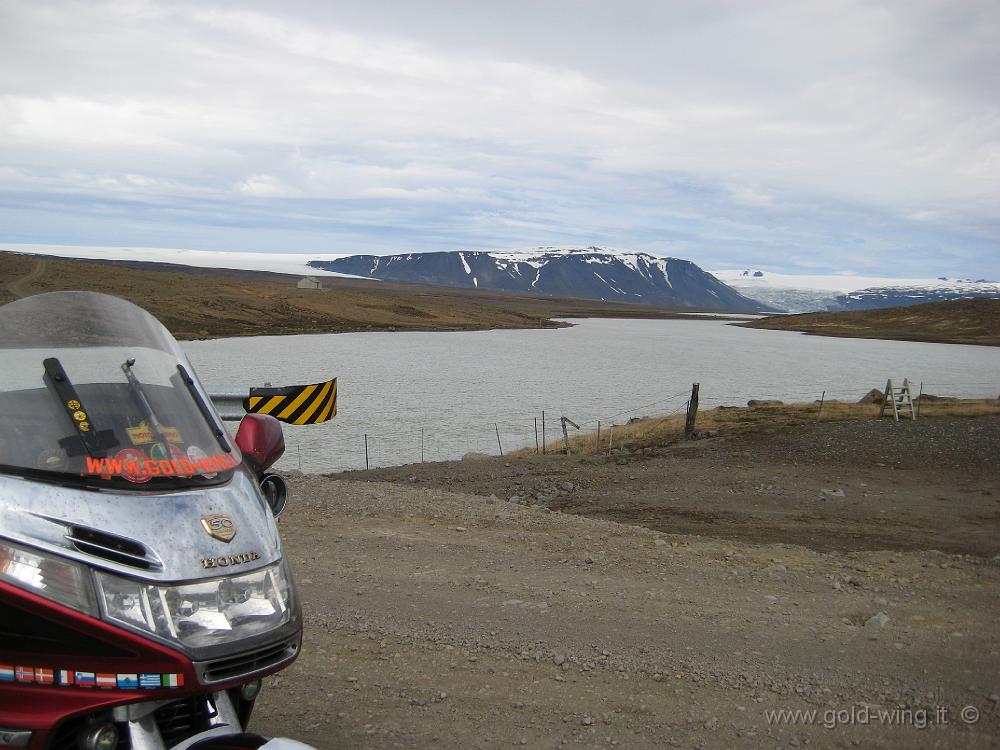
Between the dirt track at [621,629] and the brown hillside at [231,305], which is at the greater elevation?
the brown hillside at [231,305]

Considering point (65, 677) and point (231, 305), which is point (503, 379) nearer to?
point (65, 677)

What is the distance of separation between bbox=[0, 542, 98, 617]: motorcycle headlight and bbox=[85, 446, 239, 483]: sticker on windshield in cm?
36

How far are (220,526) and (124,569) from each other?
376mm

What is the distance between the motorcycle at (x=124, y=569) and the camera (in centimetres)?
278

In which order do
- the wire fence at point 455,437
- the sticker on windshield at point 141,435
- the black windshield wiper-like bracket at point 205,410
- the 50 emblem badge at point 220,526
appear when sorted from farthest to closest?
the wire fence at point 455,437 < the black windshield wiper-like bracket at point 205,410 < the sticker on windshield at point 141,435 < the 50 emblem badge at point 220,526

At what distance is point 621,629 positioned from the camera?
667cm

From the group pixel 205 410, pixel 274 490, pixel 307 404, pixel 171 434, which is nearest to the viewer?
pixel 171 434

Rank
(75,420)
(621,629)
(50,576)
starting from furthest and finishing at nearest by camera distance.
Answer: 1. (621,629)
2. (75,420)
3. (50,576)

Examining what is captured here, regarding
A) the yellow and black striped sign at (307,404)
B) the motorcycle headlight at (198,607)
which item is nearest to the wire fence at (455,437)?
the yellow and black striped sign at (307,404)

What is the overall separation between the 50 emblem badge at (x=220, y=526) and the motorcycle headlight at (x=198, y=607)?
15 centimetres

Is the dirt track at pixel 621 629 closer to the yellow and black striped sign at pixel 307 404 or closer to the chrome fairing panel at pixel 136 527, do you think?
the yellow and black striped sign at pixel 307 404

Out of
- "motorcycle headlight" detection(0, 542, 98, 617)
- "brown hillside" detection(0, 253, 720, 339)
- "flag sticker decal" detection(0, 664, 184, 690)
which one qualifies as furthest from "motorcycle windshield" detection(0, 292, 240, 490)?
"brown hillside" detection(0, 253, 720, 339)

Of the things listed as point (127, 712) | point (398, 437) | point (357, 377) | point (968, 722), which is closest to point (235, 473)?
point (127, 712)

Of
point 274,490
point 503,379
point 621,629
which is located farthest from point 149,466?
point 503,379
